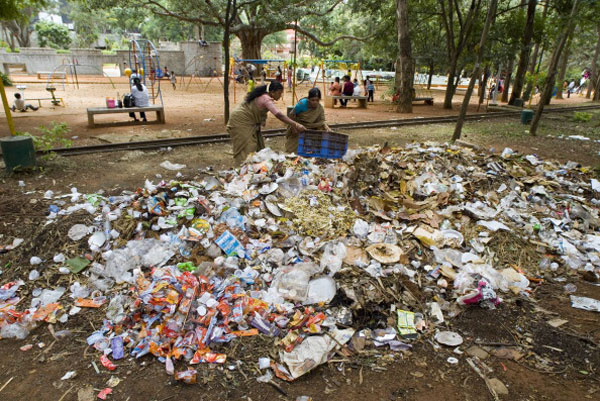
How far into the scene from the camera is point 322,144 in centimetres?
507

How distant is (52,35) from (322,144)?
4127 cm

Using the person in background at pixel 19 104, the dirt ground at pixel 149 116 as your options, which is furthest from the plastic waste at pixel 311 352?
the person in background at pixel 19 104

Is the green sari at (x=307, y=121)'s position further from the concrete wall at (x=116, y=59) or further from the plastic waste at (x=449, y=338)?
the concrete wall at (x=116, y=59)

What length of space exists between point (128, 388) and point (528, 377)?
2.57 m

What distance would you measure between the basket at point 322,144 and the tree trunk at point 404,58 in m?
9.76

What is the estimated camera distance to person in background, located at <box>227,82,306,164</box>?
16.3 ft

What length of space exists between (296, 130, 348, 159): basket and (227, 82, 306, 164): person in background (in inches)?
6.2

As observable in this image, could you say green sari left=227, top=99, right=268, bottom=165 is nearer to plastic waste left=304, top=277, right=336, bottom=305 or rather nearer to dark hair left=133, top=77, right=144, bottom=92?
plastic waste left=304, top=277, right=336, bottom=305

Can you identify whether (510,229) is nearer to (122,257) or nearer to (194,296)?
(194,296)

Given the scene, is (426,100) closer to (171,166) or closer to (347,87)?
(347,87)

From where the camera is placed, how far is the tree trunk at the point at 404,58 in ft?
42.5

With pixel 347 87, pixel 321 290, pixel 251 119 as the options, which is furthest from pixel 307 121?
pixel 347 87

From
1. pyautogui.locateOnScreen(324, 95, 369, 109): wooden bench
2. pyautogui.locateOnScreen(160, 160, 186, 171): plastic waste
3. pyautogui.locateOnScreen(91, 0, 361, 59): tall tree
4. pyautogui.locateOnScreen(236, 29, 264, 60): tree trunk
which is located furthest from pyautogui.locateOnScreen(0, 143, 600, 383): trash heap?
pyautogui.locateOnScreen(236, 29, 264, 60): tree trunk

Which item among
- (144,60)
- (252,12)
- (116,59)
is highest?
(252,12)
